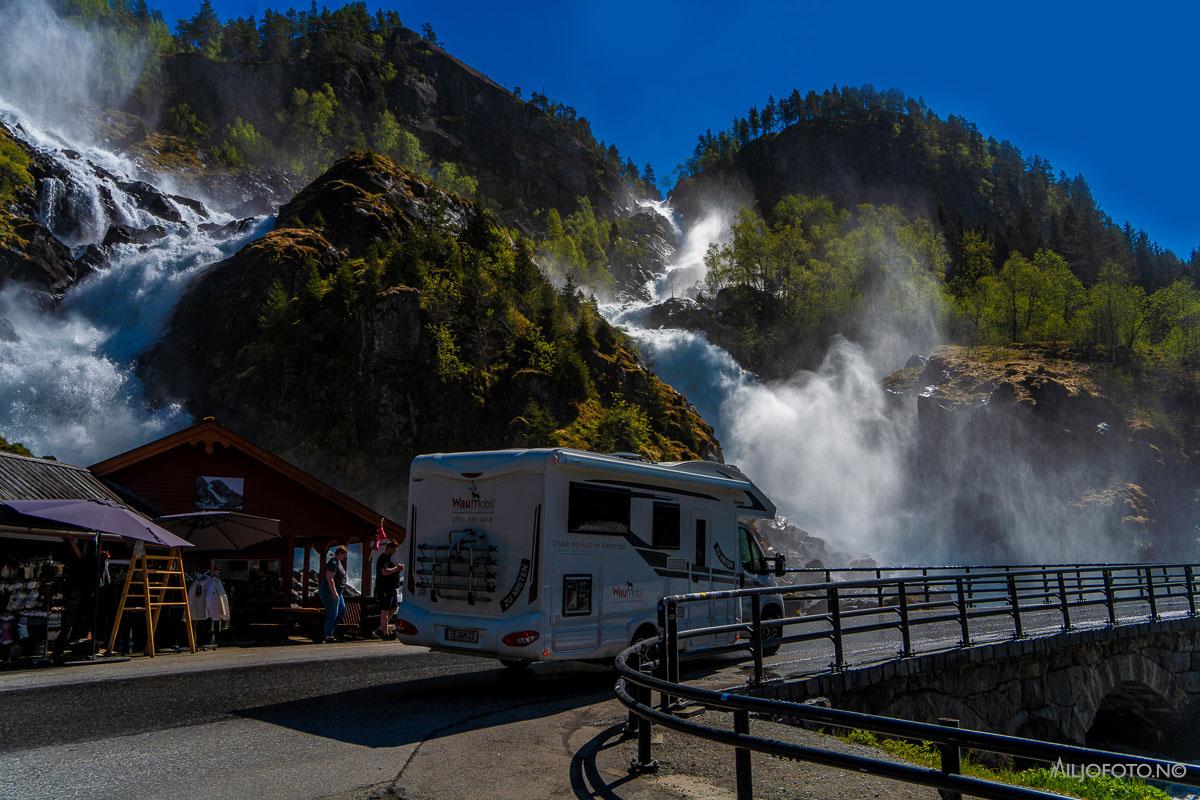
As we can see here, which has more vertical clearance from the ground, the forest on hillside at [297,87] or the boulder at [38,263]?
the forest on hillside at [297,87]

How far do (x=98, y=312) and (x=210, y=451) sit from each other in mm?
48530

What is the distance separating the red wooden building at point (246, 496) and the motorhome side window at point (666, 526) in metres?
12.0

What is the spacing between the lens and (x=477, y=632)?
34.8ft

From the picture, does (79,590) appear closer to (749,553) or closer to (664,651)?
(749,553)

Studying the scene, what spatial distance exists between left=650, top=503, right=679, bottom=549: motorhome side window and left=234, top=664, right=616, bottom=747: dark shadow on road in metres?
2.34

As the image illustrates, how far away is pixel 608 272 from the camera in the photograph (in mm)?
119750

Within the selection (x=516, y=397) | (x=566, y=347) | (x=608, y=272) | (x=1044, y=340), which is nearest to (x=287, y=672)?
(x=516, y=397)

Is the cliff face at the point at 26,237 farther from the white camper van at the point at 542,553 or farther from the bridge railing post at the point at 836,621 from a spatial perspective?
the bridge railing post at the point at 836,621

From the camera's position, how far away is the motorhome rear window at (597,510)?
1105 centimetres

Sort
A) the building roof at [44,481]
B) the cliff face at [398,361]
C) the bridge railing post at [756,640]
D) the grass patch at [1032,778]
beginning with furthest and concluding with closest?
the cliff face at [398,361], the building roof at [44,481], the bridge railing post at [756,640], the grass patch at [1032,778]

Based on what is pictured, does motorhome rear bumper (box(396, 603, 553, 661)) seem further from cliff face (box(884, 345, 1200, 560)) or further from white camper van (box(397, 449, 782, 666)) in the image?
cliff face (box(884, 345, 1200, 560))

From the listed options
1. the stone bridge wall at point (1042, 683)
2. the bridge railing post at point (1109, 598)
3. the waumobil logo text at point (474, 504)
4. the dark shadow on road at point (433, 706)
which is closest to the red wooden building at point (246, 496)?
the dark shadow on road at point (433, 706)

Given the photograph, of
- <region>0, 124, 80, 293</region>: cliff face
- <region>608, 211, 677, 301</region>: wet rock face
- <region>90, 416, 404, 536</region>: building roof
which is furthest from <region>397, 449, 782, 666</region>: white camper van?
<region>608, 211, 677, 301</region>: wet rock face

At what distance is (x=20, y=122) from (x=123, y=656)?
11673 centimetres
